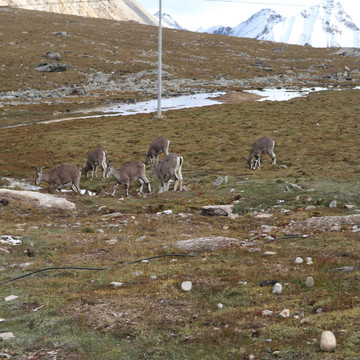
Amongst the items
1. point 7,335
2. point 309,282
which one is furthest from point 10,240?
point 309,282

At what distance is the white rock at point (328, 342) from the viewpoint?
639cm

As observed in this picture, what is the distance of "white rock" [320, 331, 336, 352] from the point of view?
6.39 m

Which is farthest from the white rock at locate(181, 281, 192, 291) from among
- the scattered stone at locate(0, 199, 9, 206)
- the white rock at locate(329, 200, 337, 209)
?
the scattered stone at locate(0, 199, 9, 206)

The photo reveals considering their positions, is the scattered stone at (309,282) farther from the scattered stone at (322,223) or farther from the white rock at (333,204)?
the white rock at (333,204)

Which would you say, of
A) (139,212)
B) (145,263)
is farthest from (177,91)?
(145,263)

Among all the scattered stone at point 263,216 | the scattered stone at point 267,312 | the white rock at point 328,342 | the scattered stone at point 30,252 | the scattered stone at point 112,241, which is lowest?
the scattered stone at point 30,252

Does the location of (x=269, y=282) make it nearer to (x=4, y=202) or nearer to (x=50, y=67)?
(x=4, y=202)

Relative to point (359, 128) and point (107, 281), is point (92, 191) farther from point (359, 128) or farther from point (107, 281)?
point (359, 128)

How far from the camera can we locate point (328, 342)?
6.40 m

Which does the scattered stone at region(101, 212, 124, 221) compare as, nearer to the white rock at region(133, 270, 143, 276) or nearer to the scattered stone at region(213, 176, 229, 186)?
the white rock at region(133, 270, 143, 276)

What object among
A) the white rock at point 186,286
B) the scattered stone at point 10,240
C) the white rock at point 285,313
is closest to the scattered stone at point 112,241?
the scattered stone at point 10,240

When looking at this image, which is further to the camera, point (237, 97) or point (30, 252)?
point (237, 97)

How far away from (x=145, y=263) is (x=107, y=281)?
1.40m

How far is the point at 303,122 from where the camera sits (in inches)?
1683
